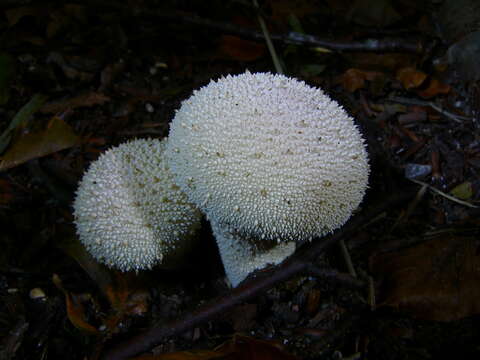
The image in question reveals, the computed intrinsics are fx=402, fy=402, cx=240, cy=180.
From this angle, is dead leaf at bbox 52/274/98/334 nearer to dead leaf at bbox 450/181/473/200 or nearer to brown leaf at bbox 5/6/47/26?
brown leaf at bbox 5/6/47/26

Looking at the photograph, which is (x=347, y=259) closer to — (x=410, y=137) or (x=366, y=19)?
(x=410, y=137)

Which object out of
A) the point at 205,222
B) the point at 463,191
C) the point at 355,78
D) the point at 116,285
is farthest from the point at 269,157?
the point at 355,78

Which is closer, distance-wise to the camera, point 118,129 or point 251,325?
point 251,325

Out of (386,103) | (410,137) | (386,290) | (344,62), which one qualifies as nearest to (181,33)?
(344,62)

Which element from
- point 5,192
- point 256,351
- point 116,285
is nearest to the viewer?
point 256,351

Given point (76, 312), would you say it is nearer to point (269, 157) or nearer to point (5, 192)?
point (5, 192)

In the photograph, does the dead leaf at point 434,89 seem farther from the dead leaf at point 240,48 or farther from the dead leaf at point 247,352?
the dead leaf at point 247,352
